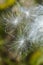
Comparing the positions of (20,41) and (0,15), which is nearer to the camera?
(20,41)

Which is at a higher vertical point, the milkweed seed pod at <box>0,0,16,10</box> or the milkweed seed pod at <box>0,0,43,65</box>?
the milkweed seed pod at <box>0,0,16,10</box>

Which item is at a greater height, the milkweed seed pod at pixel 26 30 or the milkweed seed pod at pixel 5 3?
the milkweed seed pod at pixel 5 3

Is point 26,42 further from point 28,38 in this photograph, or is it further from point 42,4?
point 42,4

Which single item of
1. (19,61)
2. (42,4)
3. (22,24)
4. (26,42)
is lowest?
(19,61)

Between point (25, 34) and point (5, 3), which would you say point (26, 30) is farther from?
point (5, 3)

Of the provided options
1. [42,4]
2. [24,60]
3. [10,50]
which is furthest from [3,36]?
[42,4]

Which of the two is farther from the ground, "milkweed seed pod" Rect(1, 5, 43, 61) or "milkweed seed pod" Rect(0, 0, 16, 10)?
"milkweed seed pod" Rect(0, 0, 16, 10)

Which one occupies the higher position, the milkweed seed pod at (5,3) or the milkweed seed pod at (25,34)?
the milkweed seed pod at (5,3)

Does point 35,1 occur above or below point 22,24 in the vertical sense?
above

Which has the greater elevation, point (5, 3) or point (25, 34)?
point (5, 3)

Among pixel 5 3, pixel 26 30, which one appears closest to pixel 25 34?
pixel 26 30
